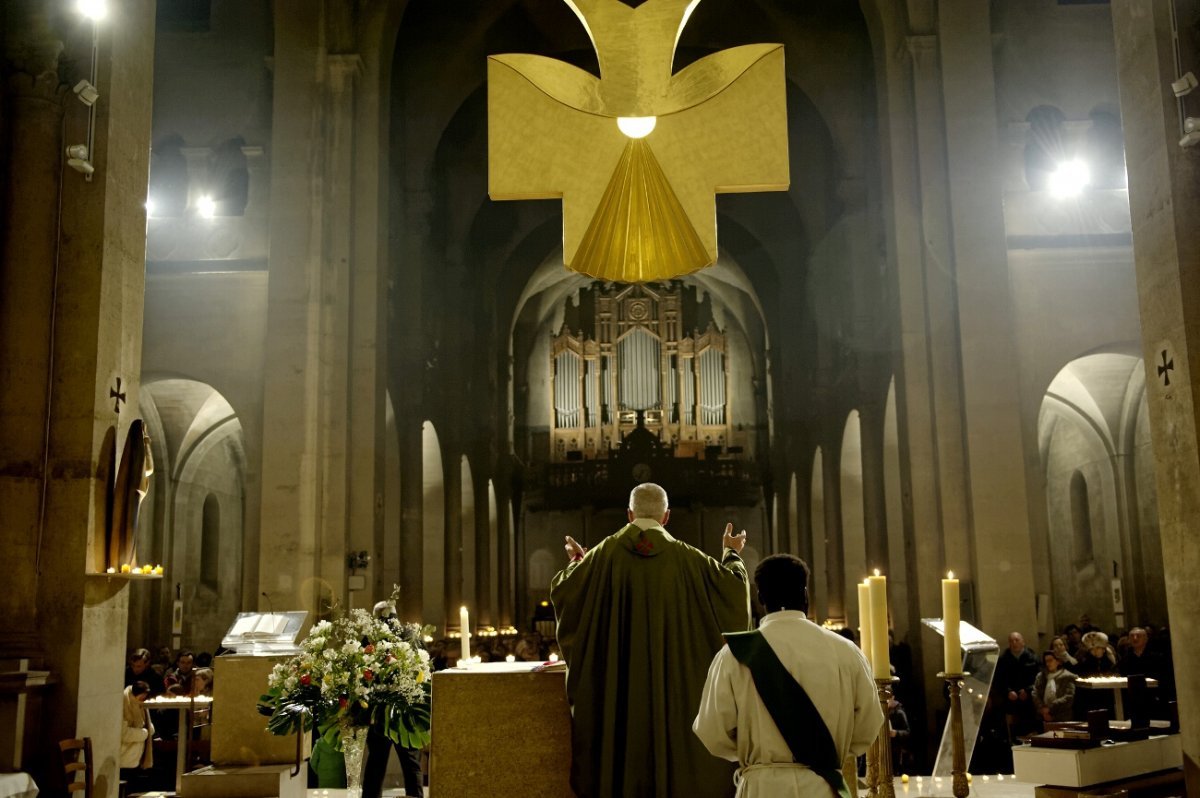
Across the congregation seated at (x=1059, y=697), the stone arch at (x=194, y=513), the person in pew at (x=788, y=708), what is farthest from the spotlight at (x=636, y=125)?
the stone arch at (x=194, y=513)

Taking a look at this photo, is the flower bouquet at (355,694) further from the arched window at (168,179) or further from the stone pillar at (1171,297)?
the arched window at (168,179)

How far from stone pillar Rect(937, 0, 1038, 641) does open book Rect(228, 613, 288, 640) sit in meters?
7.24

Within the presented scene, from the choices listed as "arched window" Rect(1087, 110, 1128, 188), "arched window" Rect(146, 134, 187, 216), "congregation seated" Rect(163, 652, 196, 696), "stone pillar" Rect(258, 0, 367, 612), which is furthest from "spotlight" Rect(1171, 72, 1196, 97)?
"arched window" Rect(146, 134, 187, 216)

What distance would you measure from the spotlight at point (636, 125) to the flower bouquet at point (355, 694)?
2.75 metres

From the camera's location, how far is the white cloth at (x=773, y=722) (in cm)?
376

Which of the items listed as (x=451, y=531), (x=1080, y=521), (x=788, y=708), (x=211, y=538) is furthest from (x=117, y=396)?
(x=1080, y=521)

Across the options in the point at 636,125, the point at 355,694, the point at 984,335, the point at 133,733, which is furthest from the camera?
the point at 984,335

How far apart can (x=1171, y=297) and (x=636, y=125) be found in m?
3.23

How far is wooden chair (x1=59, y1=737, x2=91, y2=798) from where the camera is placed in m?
6.86

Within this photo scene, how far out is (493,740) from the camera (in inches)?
190

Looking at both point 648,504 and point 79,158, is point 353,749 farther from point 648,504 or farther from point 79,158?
point 79,158

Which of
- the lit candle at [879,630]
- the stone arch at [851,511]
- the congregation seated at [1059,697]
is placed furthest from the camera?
the stone arch at [851,511]

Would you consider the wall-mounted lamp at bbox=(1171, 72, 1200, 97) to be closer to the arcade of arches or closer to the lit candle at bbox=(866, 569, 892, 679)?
the arcade of arches

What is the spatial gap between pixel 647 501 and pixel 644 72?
2165mm
